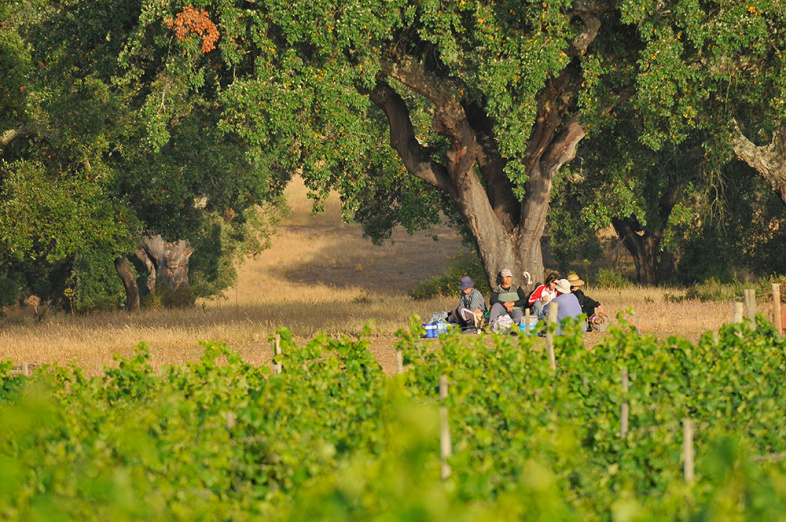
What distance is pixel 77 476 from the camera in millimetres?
5605

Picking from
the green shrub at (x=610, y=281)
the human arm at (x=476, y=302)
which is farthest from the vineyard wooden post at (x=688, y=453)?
the green shrub at (x=610, y=281)

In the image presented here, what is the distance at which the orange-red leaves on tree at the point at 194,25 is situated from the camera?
14.3m

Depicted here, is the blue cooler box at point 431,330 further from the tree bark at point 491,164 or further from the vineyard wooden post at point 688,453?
the vineyard wooden post at point 688,453

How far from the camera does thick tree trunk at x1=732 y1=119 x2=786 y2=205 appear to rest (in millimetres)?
18828

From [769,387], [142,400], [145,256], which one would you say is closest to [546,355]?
[769,387]

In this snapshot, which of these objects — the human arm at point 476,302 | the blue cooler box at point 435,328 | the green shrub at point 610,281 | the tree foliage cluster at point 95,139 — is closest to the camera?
the blue cooler box at point 435,328

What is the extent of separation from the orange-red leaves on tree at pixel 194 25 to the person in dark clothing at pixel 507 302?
628 centimetres

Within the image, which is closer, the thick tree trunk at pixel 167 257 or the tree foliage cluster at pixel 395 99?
the tree foliage cluster at pixel 395 99

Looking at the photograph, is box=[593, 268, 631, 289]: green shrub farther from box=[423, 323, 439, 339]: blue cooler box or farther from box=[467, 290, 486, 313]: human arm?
box=[423, 323, 439, 339]: blue cooler box

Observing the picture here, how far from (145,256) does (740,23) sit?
25508 millimetres

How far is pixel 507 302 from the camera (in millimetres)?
15188

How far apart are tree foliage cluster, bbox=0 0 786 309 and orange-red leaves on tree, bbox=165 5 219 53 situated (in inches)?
1.4

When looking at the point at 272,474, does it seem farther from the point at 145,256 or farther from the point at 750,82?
the point at 145,256

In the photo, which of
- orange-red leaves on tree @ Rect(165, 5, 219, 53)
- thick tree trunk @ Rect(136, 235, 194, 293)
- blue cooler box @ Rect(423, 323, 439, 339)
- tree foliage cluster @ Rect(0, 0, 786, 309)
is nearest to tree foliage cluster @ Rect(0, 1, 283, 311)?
tree foliage cluster @ Rect(0, 0, 786, 309)
